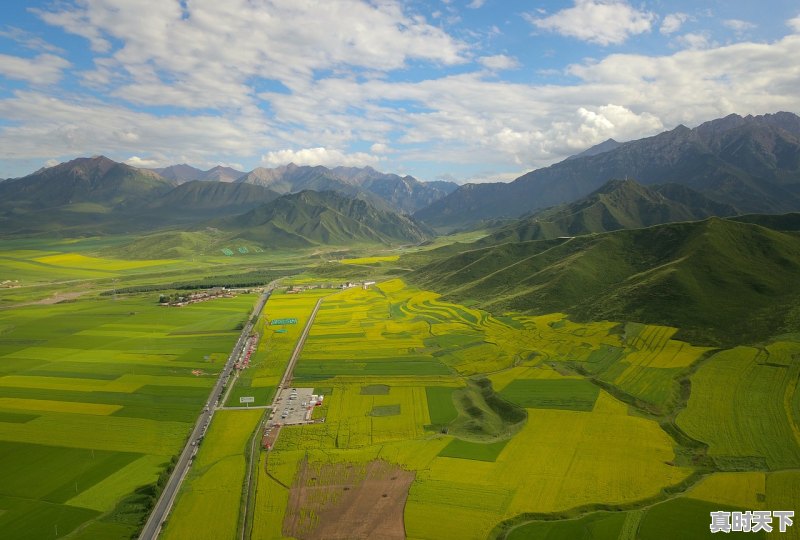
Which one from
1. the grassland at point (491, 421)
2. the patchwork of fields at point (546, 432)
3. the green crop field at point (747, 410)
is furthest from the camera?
the green crop field at point (747, 410)

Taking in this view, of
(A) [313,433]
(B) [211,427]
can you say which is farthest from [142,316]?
(A) [313,433]

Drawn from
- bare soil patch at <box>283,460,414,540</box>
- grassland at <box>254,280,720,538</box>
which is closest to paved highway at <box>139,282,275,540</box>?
grassland at <box>254,280,720,538</box>

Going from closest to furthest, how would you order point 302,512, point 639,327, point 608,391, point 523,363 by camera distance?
point 302,512, point 608,391, point 523,363, point 639,327

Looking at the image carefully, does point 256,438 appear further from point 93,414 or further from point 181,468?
point 93,414

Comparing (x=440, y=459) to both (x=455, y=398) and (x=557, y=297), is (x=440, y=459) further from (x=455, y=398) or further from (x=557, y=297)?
(x=557, y=297)

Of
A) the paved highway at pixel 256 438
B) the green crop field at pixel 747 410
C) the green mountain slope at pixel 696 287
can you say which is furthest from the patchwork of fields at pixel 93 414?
the green mountain slope at pixel 696 287

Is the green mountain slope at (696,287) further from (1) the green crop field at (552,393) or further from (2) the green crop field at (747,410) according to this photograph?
(1) the green crop field at (552,393)
